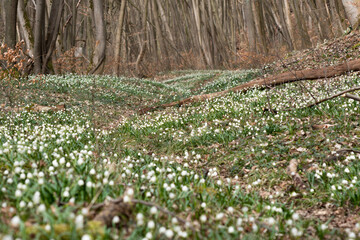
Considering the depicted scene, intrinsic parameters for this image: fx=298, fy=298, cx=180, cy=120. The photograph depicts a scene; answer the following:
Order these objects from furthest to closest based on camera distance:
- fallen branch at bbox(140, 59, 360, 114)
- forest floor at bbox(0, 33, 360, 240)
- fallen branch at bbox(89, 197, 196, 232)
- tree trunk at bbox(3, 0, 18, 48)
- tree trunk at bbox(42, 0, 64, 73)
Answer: tree trunk at bbox(42, 0, 64, 73), tree trunk at bbox(3, 0, 18, 48), fallen branch at bbox(140, 59, 360, 114), forest floor at bbox(0, 33, 360, 240), fallen branch at bbox(89, 197, 196, 232)

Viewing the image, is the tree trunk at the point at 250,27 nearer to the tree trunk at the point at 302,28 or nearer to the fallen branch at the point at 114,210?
the tree trunk at the point at 302,28

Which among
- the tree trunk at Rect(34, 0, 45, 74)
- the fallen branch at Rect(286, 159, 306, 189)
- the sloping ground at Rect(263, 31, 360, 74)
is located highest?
the tree trunk at Rect(34, 0, 45, 74)

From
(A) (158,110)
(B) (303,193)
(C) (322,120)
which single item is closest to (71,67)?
(A) (158,110)

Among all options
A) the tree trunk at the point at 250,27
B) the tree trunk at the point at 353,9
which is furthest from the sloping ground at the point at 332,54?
the tree trunk at the point at 250,27

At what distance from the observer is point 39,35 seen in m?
14.9

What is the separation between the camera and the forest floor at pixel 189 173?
2174mm

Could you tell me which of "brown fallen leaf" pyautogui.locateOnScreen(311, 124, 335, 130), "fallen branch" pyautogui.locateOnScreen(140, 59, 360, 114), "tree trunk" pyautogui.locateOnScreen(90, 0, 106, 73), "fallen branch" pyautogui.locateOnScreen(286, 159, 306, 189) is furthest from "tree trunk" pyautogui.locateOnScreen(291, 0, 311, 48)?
"fallen branch" pyautogui.locateOnScreen(286, 159, 306, 189)

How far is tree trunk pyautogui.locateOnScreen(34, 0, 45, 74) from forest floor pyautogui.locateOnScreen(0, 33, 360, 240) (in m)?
4.82

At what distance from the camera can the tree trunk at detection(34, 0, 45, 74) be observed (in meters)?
14.5

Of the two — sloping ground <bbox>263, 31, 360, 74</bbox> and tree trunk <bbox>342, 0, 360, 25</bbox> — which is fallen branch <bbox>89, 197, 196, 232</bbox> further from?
tree trunk <bbox>342, 0, 360, 25</bbox>

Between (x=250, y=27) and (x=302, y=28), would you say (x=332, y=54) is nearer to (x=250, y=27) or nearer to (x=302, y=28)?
(x=250, y=27)

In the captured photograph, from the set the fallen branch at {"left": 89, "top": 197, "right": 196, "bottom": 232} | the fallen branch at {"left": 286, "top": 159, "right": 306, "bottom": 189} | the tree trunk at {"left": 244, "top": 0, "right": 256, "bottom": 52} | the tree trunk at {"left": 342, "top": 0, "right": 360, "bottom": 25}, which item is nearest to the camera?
the fallen branch at {"left": 89, "top": 197, "right": 196, "bottom": 232}

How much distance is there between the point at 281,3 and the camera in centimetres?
2625

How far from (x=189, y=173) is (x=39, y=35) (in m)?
13.9
